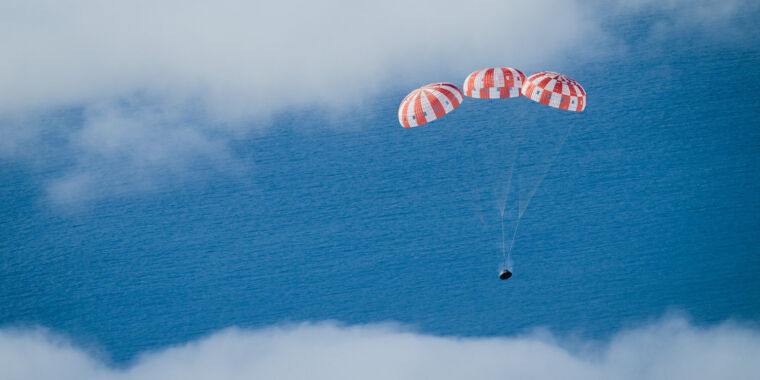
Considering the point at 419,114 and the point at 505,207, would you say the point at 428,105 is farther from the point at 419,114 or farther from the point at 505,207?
the point at 505,207

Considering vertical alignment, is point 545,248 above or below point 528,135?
below

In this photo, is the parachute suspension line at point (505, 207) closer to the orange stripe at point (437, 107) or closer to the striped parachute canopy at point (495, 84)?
the striped parachute canopy at point (495, 84)

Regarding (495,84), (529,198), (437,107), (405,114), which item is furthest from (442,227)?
(495,84)

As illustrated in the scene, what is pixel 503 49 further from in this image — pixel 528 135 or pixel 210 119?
pixel 210 119

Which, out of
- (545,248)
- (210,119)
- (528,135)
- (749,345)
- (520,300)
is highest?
(210,119)

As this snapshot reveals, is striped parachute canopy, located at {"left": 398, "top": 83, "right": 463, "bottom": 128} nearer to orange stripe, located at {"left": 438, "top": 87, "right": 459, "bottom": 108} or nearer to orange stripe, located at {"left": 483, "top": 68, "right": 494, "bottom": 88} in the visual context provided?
orange stripe, located at {"left": 438, "top": 87, "right": 459, "bottom": 108}

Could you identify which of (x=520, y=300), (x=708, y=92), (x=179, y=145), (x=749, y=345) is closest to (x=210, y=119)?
(x=179, y=145)

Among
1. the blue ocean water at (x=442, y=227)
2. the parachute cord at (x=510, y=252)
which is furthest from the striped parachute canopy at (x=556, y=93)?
the parachute cord at (x=510, y=252)
